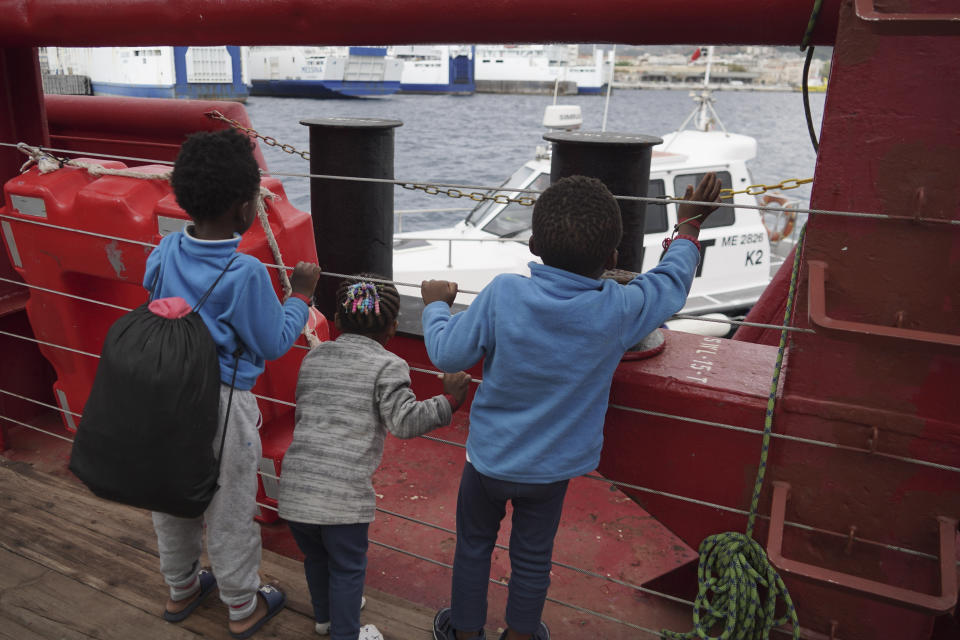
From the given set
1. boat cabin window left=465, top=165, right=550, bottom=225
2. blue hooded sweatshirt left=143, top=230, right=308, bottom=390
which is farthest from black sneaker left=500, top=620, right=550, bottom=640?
boat cabin window left=465, top=165, right=550, bottom=225

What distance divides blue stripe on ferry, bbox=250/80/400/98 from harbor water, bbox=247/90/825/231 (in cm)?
72

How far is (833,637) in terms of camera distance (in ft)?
6.86

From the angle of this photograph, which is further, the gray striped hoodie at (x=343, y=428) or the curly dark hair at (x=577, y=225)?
the gray striped hoodie at (x=343, y=428)

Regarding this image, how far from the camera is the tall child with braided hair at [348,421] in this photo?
205 cm

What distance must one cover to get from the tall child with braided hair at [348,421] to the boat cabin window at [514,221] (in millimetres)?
6299

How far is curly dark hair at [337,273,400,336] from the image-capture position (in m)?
2.06

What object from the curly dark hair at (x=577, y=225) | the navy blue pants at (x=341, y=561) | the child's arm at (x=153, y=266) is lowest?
the navy blue pants at (x=341, y=561)

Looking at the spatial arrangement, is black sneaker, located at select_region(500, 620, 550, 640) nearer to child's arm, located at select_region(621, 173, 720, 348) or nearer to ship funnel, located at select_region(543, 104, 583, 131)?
child's arm, located at select_region(621, 173, 720, 348)

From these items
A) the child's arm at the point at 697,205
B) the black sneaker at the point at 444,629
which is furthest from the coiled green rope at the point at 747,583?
the black sneaker at the point at 444,629

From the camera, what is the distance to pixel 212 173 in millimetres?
1892

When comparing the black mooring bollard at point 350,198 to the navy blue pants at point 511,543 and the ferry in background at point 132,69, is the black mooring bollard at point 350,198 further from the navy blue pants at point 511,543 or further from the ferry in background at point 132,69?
the ferry in background at point 132,69

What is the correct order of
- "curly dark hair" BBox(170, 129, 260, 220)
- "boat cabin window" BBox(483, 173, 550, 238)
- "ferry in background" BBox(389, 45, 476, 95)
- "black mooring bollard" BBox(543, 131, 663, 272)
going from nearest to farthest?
"curly dark hair" BBox(170, 129, 260, 220) → "black mooring bollard" BBox(543, 131, 663, 272) → "boat cabin window" BBox(483, 173, 550, 238) → "ferry in background" BBox(389, 45, 476, 95)

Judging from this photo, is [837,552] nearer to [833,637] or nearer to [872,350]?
[833,637]

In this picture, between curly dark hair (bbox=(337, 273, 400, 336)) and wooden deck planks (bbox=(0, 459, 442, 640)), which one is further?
wooden deck planks (bbox=(0, 459, 442, 640))
